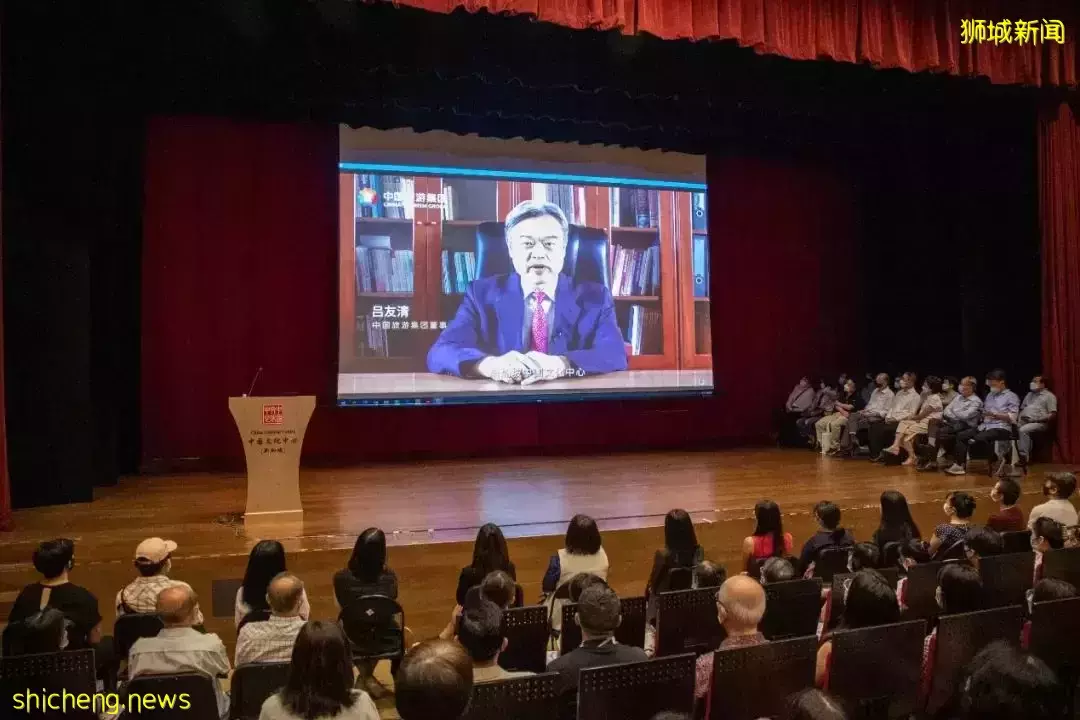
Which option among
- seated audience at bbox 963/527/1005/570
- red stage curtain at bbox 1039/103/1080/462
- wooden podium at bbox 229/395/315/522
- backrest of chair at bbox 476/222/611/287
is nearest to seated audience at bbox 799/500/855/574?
seated audience at bbox 963/527/1005/570

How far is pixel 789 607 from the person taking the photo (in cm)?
283

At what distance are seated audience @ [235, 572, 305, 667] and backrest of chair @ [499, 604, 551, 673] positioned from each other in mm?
618

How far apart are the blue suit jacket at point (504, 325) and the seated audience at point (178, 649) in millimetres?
5441

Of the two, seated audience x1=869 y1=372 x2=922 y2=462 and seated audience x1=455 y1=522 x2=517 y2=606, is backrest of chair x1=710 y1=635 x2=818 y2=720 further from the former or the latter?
seated audience x1=869 y1=372 x2=922 y2=462

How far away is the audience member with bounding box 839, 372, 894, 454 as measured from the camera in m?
8.01

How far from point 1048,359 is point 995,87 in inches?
90.2

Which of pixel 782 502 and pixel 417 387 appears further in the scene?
pixel 417 387

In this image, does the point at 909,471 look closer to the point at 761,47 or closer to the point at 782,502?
the point at 782,502

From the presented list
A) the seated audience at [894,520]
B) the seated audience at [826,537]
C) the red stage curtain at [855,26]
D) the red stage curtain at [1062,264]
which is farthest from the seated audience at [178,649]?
the red stage curtain at [1062,264]

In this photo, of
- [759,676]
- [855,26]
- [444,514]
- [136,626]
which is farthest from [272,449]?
[855,26]

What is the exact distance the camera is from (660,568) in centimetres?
347

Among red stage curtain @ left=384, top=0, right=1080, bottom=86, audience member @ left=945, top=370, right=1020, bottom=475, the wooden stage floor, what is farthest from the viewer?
audience member @ left=945, top=370, right=1020, bottom=475

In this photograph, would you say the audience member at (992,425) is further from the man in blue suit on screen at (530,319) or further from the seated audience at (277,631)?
the seated audience at (277,631)

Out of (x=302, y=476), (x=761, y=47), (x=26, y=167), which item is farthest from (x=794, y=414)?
(x=26, y=167)
